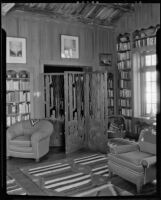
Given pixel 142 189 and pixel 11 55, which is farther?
pixel 11 55

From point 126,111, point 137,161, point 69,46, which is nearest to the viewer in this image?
point 137,161

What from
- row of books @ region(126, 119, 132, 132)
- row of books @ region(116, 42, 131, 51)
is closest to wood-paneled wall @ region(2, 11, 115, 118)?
row of books @ region(116, 42, 131, 51)

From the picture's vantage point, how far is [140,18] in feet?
19.5

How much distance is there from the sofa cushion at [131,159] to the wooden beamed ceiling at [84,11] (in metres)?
3.70

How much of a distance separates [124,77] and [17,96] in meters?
2.78

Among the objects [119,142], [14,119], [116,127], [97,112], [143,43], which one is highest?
[143,43]

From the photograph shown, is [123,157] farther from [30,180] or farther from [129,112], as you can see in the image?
[129,112]

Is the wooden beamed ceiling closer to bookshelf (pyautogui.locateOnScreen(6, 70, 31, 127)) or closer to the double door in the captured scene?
bookshelf (pyautogui.locateOnScreen(6, 70, 31, 127))

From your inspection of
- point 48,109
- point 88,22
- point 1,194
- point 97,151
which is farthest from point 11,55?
point 1,194

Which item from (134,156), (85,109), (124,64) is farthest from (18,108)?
(134,156)

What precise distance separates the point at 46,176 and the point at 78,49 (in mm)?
3523

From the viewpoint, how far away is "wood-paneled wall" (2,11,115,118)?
542cm

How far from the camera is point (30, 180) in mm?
3482

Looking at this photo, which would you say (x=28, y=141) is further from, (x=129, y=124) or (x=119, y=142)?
(x=129, y=124)
